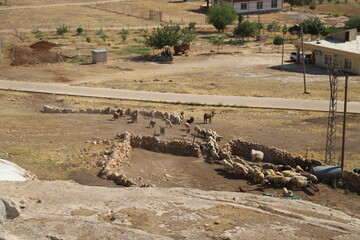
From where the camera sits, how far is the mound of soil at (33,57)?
6056cm

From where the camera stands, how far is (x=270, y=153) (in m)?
32.5

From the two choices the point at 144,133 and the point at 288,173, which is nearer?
the point at 288,173

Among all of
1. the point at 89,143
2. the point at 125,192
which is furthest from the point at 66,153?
the point at 125,192

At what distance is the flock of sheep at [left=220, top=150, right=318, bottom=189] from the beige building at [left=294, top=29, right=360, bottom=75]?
26789 millimetres

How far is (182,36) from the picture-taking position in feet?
222

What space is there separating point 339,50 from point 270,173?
101 feet

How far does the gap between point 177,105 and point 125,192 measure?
802 inches

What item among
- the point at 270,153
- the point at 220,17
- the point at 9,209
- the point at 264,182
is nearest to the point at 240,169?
the point at 264,182

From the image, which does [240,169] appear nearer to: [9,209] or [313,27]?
[9,209]

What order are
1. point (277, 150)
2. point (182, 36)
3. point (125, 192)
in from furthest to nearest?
point (182, 36) → point (277, 150) → point (125, 192)

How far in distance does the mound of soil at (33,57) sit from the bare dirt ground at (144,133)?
1483 cm

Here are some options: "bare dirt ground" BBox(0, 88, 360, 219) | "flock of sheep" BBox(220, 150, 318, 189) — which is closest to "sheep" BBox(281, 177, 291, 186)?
"flock of sheep" BBox(220, 150, 318, 189)

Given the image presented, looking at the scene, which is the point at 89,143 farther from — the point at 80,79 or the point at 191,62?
the point at 191,62

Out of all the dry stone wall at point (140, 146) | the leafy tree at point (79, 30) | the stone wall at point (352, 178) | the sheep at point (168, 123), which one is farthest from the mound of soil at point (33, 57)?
the stone wall at point (352, 178)
